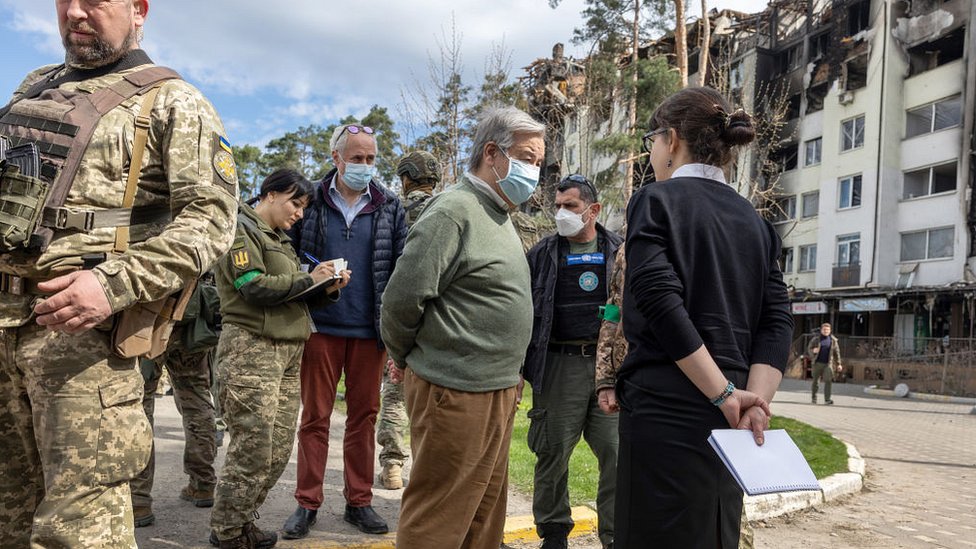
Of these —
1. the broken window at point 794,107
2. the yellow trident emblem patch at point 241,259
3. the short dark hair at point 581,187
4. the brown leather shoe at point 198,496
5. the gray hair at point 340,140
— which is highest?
the broken window at point 794,107

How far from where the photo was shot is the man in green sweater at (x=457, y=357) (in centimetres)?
292

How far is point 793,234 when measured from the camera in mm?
35625

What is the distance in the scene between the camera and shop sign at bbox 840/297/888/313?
30038 millimetres

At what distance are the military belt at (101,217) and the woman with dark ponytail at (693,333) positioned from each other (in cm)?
170

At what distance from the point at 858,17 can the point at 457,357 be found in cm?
3667

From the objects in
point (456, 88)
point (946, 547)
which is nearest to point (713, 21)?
point (456, 88)

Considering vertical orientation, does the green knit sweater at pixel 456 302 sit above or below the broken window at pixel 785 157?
below

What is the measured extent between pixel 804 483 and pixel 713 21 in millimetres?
38857

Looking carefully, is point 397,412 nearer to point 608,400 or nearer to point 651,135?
point 608,400

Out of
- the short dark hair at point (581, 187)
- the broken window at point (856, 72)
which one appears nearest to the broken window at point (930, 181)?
the broken window at point (856, 72)

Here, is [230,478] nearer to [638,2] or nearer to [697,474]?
[697,474]

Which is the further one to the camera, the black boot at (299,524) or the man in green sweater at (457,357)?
the black boot at (299,524)

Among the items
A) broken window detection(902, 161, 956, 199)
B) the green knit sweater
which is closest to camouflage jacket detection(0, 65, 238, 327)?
the green knit sweater

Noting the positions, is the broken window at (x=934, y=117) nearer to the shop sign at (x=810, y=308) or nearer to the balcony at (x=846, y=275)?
the balcony at (x=846, y=275)
